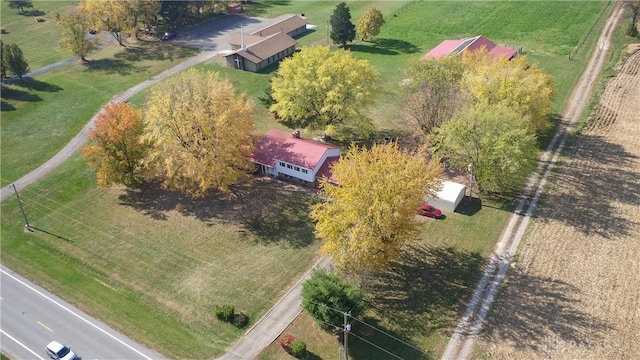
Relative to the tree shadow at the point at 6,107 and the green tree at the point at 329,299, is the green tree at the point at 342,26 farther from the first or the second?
the green tree at the point at 329,299

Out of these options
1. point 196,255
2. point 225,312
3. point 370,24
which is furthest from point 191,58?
point 225,312

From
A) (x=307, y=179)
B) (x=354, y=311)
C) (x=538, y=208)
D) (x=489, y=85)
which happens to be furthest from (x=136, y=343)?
(x=489, y=85)

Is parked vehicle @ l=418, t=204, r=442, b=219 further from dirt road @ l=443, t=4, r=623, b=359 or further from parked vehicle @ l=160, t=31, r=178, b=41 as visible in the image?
parked vehicle @ l=160, t=31, r=178, b=41

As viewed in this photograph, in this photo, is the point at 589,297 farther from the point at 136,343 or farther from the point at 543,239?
the point at 136,343

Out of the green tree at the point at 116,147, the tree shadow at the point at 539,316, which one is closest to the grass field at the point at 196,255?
the green tree at the point at 116,147

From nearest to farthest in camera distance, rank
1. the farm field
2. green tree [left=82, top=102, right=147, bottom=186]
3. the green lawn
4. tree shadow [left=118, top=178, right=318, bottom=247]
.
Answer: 1. the farm field
2. tree shadow [left=118, top=178, right=318, bottom=247]
3. green tree [left=82, top=102, right=147, bottom=186]
4. the green lawn

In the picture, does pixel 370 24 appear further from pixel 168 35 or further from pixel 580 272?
pixel 580 272

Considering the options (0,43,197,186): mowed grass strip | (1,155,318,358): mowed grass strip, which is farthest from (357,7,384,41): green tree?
(1,155,318,358): mowed grass strip
